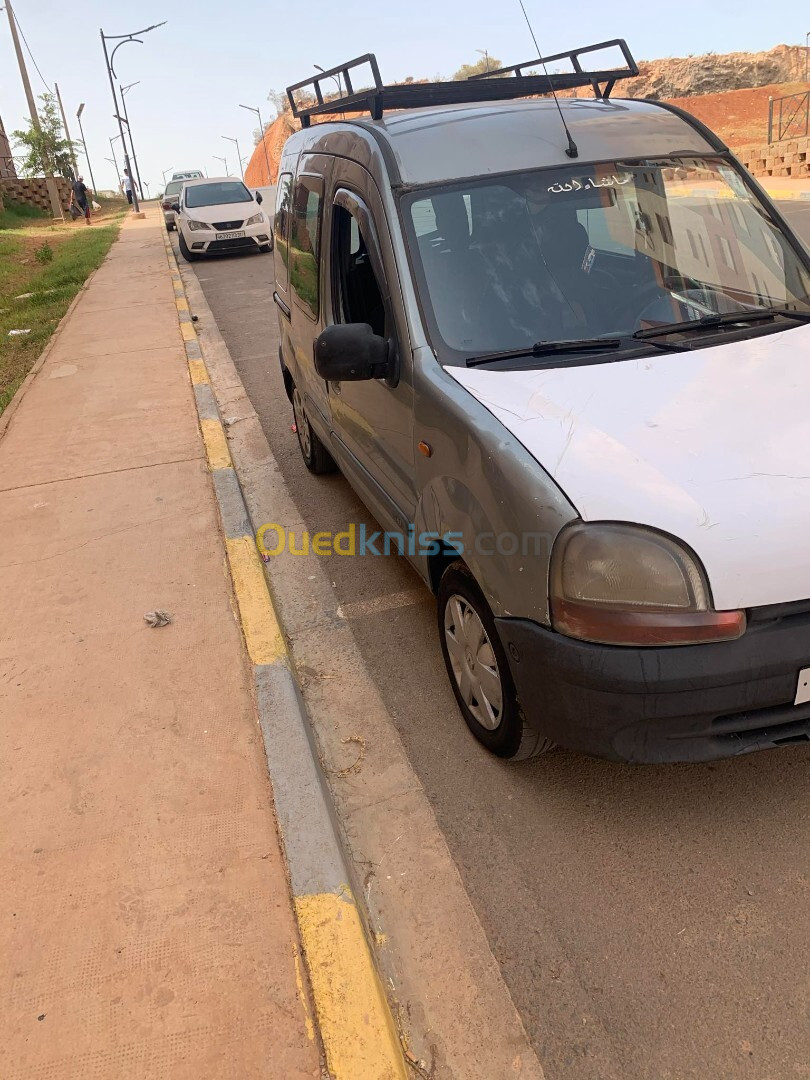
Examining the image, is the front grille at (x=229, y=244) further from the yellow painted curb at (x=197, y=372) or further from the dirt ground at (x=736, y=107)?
the dirt ground at (x=736, y=107)

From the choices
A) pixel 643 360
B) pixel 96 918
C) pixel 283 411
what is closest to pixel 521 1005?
pixel 96 918

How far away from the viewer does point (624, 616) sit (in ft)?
7.58

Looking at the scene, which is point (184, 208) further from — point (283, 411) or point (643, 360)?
point (643, 360)

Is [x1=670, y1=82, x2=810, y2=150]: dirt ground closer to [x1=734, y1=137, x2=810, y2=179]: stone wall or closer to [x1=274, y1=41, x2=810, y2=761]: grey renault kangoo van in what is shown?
[x1=734, y1=137, x2=810, y2=179]: stone wall

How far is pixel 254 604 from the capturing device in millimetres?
4137

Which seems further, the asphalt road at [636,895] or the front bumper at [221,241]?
the front bumper at [221,241]

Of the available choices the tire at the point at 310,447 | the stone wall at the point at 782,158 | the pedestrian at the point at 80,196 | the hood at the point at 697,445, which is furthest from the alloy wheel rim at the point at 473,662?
the pedestrian at the point at 80,196

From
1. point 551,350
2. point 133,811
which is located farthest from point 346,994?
point 551,350

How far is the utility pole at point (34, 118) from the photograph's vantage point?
36250 millimetres

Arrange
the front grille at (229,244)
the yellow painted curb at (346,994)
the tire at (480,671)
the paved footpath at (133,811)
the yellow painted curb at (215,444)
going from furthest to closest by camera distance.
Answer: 1. the front grille at (229,244)
2. the yellow painted curb at (215,444)
3. the tire at (480,671)
4. the paved footpath at (133,811)
5. the yellow painted curb at (346,994)

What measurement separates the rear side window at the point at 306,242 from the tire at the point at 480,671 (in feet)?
6.84

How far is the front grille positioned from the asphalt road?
1632 cm

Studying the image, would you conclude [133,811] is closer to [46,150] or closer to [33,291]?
[33,291]

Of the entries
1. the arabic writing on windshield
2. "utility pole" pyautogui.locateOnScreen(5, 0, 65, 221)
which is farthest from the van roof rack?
"utility pole" pyautogui.locateOnScreen(5, 0, 65, 221)
